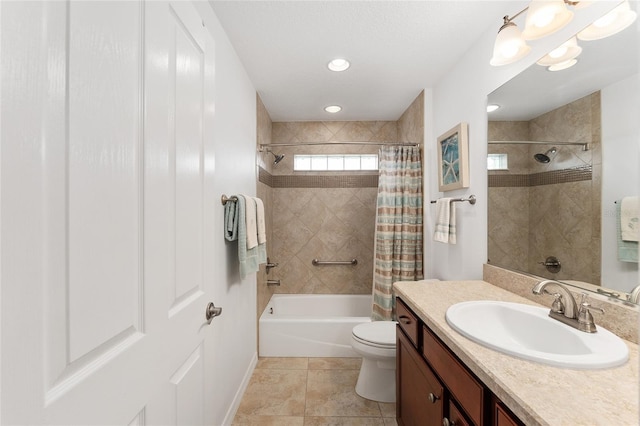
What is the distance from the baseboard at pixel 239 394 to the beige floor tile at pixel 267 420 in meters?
0.05

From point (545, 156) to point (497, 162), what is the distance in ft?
0.87

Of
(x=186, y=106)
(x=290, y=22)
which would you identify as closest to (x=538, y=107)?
(x=290, y=22)

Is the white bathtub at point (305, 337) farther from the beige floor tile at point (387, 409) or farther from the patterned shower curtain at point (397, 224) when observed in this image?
the beige floor tile at point (387, 409)

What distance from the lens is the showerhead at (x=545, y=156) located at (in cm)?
126

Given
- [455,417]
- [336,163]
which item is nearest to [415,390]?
[455,417]

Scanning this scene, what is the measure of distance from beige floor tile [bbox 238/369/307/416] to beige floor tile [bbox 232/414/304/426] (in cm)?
3

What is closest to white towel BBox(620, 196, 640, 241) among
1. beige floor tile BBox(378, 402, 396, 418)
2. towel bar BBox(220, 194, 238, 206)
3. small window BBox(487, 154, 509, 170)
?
small window BBox(487, 154, 509, 170)

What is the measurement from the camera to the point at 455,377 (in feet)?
3.11

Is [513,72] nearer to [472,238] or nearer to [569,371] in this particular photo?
[472,238]

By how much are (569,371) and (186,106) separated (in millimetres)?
1353

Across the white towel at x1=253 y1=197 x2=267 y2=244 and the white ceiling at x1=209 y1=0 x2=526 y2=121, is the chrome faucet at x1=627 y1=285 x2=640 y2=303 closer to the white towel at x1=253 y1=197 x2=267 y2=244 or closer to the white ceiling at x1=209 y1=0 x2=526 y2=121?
the white ceiling at x1=209 y1=0 x2=526 y2=121

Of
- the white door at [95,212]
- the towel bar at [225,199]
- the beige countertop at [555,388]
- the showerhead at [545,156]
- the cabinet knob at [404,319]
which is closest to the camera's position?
the white door at [95,212]

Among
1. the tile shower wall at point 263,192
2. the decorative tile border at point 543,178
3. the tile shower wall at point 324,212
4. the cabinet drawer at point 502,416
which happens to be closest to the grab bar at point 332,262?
the tile shower wall at point 324,212

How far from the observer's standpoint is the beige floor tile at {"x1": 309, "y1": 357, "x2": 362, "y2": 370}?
7.79ft
